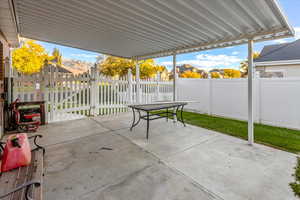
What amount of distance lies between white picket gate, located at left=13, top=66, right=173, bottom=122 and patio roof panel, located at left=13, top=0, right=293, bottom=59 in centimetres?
130

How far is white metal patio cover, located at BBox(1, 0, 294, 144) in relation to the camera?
8.04 feet

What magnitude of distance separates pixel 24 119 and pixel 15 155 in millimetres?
3078

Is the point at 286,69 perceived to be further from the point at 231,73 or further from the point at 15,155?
the point at 231,73

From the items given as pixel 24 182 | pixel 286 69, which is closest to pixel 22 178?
pixel 24 182

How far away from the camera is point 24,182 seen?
135cm

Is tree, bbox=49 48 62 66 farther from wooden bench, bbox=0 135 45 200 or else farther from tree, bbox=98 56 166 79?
wooden bench, bbox=0 135 45 200

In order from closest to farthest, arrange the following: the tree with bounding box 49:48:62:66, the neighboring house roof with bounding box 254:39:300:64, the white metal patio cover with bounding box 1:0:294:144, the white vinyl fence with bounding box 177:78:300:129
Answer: the white metal patio cover with bounding box 1:0:294:144 → the white vinyl fence with bounding box 177:78:300:129 → the neighboring house roof with bounding box 254:39:300:64 → the tree with bounding box 49:48:62:66

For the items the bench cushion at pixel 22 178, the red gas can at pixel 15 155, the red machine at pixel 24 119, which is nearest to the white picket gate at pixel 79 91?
the red machine at pixel 24 119

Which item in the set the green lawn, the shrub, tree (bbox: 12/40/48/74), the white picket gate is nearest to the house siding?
the green lawn

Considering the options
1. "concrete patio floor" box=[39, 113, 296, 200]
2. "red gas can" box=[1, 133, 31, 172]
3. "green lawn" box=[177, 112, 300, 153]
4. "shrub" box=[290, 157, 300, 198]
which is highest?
"red gas can" box=[1, 133, 31, 172]

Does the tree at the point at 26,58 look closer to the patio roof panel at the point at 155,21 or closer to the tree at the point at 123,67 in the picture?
the patio roof panel at the point at 155,21

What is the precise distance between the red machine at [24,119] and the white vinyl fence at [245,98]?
6102mm

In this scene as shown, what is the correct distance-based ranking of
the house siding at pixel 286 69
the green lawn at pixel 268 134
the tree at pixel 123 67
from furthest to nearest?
the tree at pixel 123 67
the house siding at pixel 286 69
the green lawn at pixel 268 134

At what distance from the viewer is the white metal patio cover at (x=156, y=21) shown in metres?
2.45
